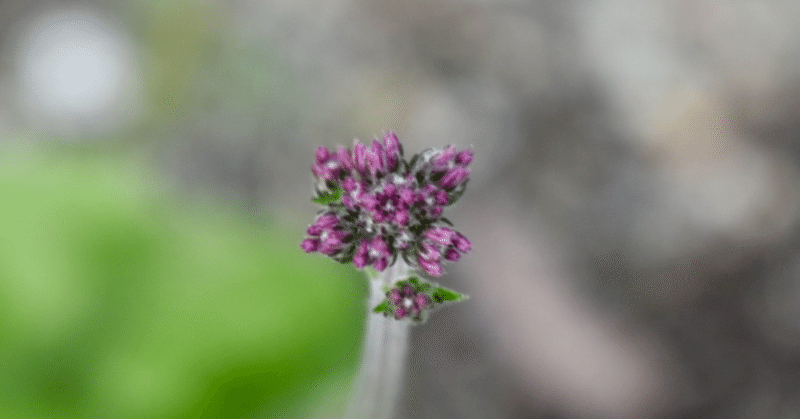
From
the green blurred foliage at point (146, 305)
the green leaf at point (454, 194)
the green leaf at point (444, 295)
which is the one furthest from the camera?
the green blurred foliage at point (146, 305)

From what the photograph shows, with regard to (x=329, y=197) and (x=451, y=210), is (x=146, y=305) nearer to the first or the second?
(x=329, y=197)

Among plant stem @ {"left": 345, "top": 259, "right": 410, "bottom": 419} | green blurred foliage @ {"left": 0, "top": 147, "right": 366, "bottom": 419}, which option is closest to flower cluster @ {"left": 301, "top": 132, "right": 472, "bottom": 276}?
plant stem @ {"left": 345, "top": 259, "right": 410, "bottom": 419}

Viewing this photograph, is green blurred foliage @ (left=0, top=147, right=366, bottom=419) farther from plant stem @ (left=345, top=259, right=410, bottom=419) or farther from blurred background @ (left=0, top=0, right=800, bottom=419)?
plant stem @ (left=345, top=259, right=410, bottom=419)

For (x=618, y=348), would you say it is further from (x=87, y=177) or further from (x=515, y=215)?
(x=87, y=177)

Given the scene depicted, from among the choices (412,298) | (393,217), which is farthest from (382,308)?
(393,217)

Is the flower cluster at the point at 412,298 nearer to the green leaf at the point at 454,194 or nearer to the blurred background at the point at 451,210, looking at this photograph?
the green leaf at the point at 454,194

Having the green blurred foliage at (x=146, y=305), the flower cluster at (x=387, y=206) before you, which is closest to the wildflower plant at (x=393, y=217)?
the flower cluster at (x=387, y=206)
